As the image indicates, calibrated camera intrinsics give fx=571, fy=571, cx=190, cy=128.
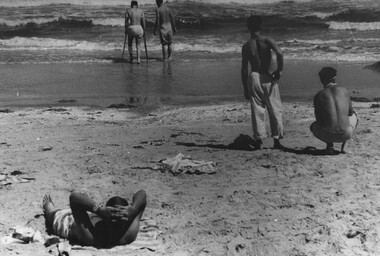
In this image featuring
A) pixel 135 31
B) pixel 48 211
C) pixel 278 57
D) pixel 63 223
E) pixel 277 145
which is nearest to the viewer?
pixel 63 223

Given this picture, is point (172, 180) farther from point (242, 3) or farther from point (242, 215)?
point (242, 3)

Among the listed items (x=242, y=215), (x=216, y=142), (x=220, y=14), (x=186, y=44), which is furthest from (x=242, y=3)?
(x=242, y=215)

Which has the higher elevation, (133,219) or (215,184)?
(133,219)

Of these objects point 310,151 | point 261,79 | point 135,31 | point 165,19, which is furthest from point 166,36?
point 310,151

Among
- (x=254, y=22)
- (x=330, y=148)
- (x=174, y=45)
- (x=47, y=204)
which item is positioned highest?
(x=254, y=22)

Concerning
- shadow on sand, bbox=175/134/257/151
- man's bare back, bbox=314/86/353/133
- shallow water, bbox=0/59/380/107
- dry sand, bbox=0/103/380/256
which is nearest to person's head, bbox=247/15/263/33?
man's bare back, bbox=314/86/353/133

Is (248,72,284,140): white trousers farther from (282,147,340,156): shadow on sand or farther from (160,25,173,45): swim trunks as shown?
(160,25,173,45): swim trunks

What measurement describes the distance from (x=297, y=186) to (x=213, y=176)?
0.96 m

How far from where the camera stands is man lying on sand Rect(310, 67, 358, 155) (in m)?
6.63

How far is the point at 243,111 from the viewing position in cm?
1005

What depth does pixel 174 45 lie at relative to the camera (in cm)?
2334

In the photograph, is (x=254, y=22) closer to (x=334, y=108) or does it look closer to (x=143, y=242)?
(x=334, y=108)

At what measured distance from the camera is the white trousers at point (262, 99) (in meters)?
7.00

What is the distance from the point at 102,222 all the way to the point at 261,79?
119 inches
